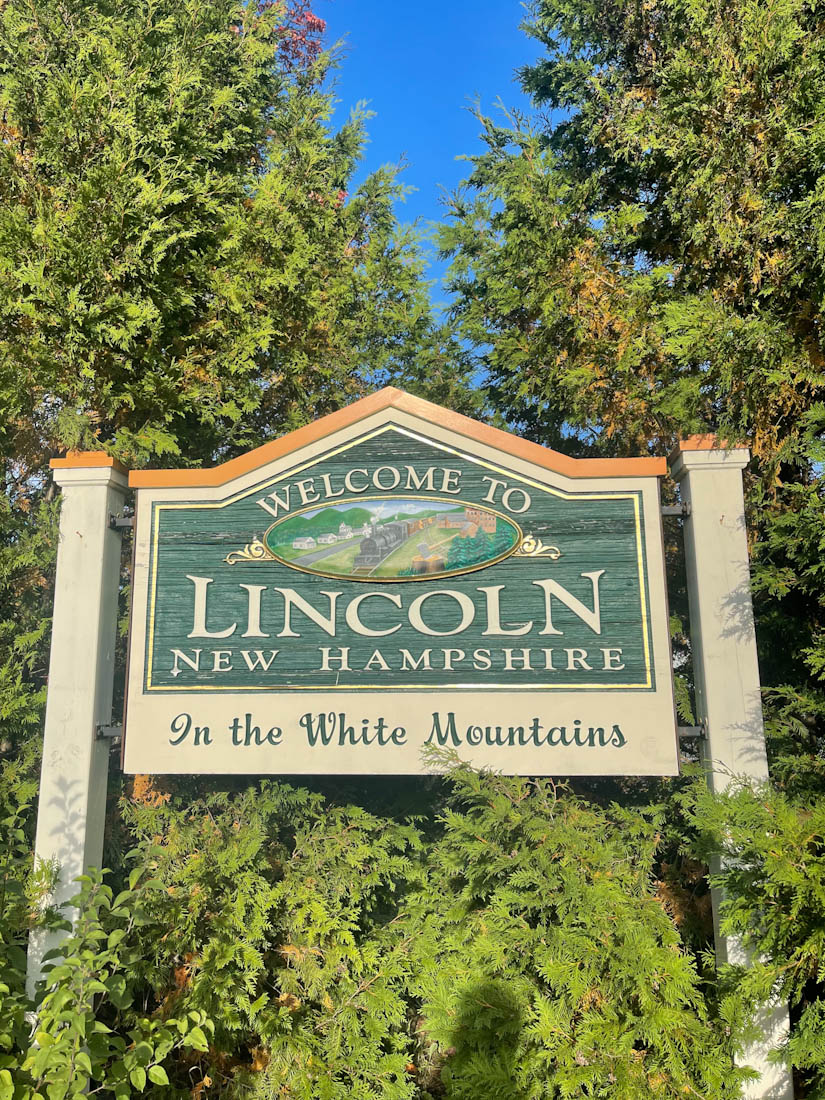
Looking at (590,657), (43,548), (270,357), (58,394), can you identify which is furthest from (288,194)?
(590,657)

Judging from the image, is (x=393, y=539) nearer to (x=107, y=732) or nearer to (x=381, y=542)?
(x=381, y=542)

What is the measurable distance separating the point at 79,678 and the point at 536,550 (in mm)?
2660

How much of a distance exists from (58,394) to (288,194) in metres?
3.01

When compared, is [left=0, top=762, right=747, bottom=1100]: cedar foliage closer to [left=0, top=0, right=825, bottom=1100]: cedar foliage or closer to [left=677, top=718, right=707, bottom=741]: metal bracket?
[left=0, top=0, right=825, bottom=1100]: cedar foliage

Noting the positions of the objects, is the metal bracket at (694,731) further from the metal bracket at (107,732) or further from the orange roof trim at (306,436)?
the metal bracket at (107,732)

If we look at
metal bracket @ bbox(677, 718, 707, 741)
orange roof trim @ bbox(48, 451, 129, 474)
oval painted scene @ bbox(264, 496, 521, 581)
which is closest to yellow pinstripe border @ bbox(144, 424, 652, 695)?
oval painted scene @ bbox(264, 496, 521, 581)

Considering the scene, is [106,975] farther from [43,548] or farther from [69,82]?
[69,82]

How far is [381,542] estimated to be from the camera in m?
4.62

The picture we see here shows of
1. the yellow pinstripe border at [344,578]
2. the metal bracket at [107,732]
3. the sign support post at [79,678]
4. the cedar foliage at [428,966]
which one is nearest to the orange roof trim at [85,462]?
the sign support post at [79,678]

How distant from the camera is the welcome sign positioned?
14.3 feet

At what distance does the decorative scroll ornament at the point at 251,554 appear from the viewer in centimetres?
468

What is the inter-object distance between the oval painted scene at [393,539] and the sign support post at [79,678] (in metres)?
1.02

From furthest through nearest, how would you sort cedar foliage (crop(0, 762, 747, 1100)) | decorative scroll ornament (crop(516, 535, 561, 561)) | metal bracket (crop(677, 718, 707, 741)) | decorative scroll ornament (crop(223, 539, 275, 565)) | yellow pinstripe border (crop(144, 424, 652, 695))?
decorative scroll ornament (crop(223, 539, 275, 565)), decorative scroll ornament (crop(516, 535, 561, 561)), yellow pinstripe border (crop(144, 424, 652, 695)), metal bracket (crop(677, 718, 707, 741)), cedar foliage (crop(0, 762, 747, 1100))

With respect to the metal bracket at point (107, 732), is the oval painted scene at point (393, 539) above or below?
above
